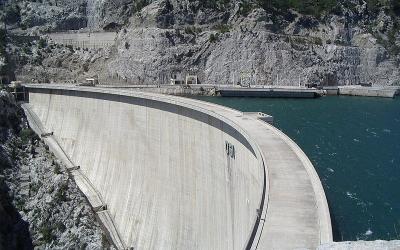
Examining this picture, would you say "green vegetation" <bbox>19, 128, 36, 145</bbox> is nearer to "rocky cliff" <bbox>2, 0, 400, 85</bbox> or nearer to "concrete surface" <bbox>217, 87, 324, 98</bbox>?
"concrete surface" <bbox>217, 87, 324, 98</bbox>

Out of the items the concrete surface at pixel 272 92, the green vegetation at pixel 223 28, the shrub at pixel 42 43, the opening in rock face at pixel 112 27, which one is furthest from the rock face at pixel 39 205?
the opening in rock face at pixel 112 27

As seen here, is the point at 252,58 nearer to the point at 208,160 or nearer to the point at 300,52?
the point at 300,52

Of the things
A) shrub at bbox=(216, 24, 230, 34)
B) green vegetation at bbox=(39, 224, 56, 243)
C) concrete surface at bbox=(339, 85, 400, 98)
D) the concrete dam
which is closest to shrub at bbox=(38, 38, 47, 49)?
shrub at bbox=(216, 24, 230, 34)

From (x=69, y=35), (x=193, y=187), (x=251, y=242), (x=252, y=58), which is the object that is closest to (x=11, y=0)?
(x=69, y=35)

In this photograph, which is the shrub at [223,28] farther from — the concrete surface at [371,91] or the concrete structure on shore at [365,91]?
the concrete surface at [371,91]

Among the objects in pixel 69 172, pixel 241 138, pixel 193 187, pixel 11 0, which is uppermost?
pixel 11 0

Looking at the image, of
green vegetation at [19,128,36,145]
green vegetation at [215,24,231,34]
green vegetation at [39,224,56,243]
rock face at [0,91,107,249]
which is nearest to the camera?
rock face at [0,91,107,249]
